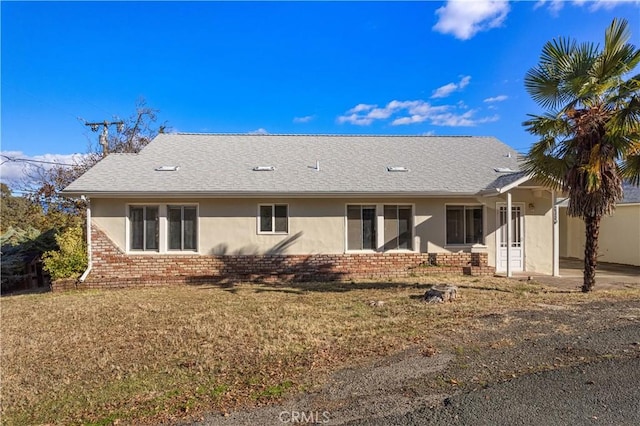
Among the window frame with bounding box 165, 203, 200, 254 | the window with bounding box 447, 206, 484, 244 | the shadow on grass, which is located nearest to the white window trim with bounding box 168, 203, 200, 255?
the window frame with bounding box 165, 203, 200, 254

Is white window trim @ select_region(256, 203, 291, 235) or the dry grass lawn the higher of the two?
white window trim @ select_region(256, 203, 291, 235)

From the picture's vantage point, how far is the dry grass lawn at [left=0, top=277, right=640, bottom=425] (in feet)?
14.1

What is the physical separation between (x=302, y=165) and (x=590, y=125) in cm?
822

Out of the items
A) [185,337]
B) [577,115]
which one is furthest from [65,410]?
[577,115]

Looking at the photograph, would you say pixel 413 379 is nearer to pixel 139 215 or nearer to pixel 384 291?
pixel 384 291

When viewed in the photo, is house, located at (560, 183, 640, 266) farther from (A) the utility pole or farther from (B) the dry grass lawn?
(A) the utility pole

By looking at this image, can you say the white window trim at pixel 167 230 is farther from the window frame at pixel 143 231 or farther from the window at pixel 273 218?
the window at pixel 273 218

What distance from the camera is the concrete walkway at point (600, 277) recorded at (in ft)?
34.5

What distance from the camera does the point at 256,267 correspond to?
1223 centimetres

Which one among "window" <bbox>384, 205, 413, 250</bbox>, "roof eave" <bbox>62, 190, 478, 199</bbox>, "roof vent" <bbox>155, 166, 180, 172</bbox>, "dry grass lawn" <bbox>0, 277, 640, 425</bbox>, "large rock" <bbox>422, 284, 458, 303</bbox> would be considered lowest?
"dry grass lawn" <bbox>0, 277, 640, 425</bbox>

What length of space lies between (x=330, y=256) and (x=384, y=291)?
2.82 metres

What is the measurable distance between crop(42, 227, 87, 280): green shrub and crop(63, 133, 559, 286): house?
370 mm

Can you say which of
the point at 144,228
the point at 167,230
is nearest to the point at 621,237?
the point at 167,230

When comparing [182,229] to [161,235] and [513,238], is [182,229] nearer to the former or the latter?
[161,235]
